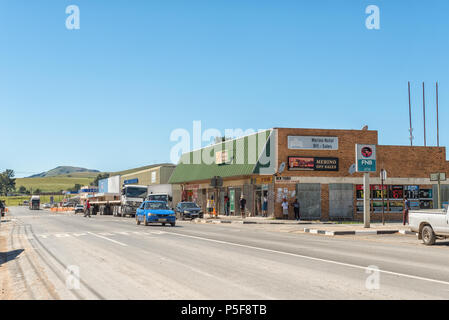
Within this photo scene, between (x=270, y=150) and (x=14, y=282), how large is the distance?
32826 mm

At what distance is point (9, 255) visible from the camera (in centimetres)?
1492

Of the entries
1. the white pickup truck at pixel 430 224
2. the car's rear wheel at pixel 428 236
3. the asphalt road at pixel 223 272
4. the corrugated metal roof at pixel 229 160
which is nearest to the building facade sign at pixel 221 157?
the corrugated metal roof at pixel 229 160

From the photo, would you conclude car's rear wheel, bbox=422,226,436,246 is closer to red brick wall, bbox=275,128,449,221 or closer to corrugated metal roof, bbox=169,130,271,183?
red brick wall, bbox=275,128,449,221

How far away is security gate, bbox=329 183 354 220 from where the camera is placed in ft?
137

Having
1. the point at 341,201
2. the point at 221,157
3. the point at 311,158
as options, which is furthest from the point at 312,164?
the point at 221,157

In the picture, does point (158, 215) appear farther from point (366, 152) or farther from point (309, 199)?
point (309, 199)

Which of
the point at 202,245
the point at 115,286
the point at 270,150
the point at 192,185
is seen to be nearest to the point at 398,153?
the point at 270,150

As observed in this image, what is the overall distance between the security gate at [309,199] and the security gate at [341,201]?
3.72 ft

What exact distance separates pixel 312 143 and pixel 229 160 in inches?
330

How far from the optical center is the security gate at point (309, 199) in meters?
41.2

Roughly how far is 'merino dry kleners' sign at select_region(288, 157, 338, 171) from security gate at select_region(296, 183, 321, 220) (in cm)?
140

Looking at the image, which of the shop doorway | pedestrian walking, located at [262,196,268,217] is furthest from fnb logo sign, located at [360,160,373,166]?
pedestrian walking, located at [262,196,268,217]

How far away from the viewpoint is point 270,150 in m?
41.4

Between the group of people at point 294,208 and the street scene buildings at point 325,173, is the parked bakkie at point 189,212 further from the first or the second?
the group of people at point 294,208
